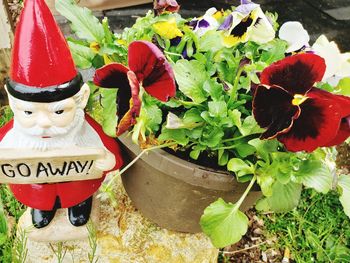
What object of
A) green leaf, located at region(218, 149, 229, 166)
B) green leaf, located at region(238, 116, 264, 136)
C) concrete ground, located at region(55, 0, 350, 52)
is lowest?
concrete ground, located at region(55, 0, 350, 52)

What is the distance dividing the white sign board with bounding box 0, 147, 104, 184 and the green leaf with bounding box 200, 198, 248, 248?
25cm

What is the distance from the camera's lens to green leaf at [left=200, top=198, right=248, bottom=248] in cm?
105

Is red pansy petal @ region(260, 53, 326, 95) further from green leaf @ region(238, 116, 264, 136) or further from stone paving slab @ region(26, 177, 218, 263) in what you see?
stone paving slab @ region(26, 177, 218, 263)

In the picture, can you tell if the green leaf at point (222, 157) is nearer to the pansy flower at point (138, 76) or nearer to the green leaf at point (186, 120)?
the green leaf at point (186, 120)

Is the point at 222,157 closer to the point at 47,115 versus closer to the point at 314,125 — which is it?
the point at 314,125

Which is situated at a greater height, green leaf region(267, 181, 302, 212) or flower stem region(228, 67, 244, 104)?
flower stem region(228, 67, 244, 104)

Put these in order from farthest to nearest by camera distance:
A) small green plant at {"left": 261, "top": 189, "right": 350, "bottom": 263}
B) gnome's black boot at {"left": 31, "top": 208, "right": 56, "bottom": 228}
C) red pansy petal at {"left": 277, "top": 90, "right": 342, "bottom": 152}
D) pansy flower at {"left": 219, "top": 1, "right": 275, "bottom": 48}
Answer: small green plant at {"left": 261, "top": 189, "right": 350, "bottom": 263} < gnome's black boot at {"left": 31, "top": 208, "right": 56, "bottom": 228} < pansy flower at {"left": 219, "top": 1, "right": 275, "bottom": 48} < red pansy petal at {"left": 277, "top": 90, "right": 342, "bottom": 152}

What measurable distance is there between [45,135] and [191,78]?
0.30m

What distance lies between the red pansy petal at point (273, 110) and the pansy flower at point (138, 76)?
148mm

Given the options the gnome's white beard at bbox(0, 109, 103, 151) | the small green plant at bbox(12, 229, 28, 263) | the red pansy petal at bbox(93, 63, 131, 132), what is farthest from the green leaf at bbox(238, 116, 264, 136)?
the small green plant at bbox(12, 229, 28, 263)

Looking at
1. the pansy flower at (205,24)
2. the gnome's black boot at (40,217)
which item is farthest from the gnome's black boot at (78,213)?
the pansy flower at (205,24)

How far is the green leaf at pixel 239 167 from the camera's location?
40.5 inches

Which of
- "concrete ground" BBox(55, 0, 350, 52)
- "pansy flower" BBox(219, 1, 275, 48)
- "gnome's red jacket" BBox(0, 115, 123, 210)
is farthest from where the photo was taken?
"concrete ground" BBox(55, 0, 350, 52)

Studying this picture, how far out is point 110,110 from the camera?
1.08 metres
